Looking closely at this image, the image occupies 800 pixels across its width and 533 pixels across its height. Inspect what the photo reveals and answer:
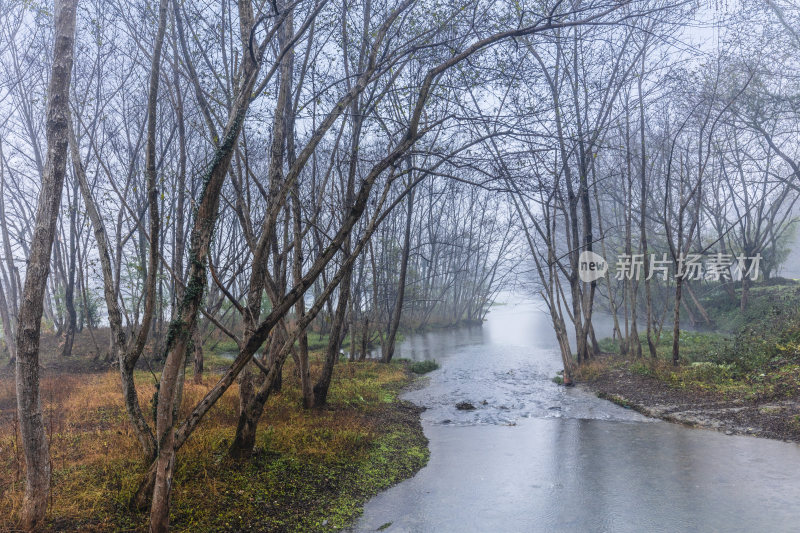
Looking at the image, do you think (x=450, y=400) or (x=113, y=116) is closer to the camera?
(x=450, y=400)

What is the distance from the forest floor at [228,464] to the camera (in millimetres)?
4359

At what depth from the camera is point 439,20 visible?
661cm

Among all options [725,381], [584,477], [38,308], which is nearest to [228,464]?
[38,308]

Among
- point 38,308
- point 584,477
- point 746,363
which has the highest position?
point 38,308

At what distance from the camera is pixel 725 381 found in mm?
10180

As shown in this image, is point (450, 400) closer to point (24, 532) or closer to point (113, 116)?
point (24, 532)

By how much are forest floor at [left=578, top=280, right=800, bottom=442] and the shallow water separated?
0.51 metres

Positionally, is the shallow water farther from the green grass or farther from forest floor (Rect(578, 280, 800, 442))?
the green grass

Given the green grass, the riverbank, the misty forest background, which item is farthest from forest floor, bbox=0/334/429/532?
the green grass

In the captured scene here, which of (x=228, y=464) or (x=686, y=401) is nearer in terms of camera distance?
(x=228, y=464)

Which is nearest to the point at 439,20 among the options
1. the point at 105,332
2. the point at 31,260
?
the point at 31,260

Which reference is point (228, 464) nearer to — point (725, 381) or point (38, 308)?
point (38, 308)

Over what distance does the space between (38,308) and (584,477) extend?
6.05 meters

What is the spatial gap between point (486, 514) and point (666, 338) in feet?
51.8
